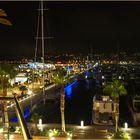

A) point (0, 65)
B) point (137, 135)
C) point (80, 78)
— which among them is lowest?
point (137, 135)

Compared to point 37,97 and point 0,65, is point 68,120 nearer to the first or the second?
point 37,97

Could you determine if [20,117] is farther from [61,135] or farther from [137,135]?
[137,135]

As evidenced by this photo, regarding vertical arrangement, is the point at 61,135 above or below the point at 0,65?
below

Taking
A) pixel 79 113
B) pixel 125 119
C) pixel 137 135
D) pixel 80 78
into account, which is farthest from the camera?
pixel 80 78

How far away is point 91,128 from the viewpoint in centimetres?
2317

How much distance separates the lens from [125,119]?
129 ft

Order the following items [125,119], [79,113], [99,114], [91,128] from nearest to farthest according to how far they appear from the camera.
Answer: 1. [91,128]
2. [99,114]
3. [125,119]
4. [79,113]

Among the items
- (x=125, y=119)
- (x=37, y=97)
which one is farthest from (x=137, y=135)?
(x=37, y=97)

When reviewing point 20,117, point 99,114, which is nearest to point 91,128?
point 99,114

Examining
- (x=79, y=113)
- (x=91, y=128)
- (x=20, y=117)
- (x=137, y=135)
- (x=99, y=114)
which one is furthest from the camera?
(x=79, y=113)

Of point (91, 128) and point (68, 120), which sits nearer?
point (91, 128)

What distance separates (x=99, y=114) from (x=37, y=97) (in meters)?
11.6

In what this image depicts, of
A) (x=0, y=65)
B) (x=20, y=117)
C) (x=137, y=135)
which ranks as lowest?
(x=137, y=135)

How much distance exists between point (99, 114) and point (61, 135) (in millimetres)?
16774
